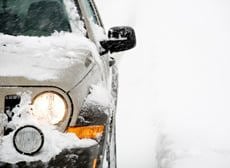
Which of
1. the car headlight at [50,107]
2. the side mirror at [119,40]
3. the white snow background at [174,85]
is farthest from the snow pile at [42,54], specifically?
the white snow background at [174,85]

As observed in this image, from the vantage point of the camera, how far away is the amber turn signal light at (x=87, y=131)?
2.95m

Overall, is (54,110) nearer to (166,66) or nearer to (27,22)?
(27,22)

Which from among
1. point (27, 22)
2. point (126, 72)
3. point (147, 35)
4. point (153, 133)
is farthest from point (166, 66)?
point (27, 22)

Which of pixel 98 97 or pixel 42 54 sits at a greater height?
pixel 42 54

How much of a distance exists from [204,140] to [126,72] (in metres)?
5.04

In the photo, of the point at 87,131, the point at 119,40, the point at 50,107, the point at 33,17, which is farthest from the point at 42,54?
the point at 119,40

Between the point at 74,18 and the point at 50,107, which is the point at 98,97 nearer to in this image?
the point at 50,107

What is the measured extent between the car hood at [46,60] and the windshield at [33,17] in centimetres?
14

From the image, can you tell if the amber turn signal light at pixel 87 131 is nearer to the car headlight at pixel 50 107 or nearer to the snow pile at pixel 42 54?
the car headlight at pixel 50 107

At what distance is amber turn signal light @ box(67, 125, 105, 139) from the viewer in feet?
9.69

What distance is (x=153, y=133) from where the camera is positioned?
7.41 meters

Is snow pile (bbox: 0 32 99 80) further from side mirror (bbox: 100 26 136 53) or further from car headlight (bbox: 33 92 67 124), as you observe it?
side mirror (bbox: 100 26 136 53)

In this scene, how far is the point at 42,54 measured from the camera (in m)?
3.38

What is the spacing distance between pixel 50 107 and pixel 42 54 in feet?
1.80
